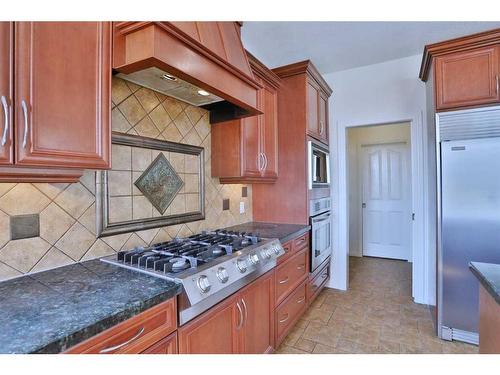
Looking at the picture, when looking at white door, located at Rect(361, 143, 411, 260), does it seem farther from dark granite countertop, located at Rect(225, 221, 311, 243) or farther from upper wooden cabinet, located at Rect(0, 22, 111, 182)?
upper wooden cabinet, located at Rect(0, 22, 111, 182)

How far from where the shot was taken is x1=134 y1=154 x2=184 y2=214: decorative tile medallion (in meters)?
1.75

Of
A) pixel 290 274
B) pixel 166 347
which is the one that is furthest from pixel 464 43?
pixel 166 347

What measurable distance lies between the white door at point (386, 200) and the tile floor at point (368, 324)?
1.20 m

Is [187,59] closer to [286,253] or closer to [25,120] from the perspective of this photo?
[25,120]

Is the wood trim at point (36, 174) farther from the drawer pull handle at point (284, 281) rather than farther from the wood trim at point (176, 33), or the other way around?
the drawer pull handle at point (284, 281)

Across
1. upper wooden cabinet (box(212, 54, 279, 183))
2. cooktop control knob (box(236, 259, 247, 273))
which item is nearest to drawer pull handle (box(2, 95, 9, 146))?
cooktop control knob (box(236, 259, 247, 273))

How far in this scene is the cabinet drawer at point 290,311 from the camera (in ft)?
6.76

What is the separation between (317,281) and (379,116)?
201 centimetres

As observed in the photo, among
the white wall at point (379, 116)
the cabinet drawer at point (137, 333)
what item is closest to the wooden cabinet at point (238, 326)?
the cabinet drawer at point (137, 333)

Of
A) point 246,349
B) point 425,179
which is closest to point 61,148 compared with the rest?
point 246,349

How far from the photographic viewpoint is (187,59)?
4.38ft
